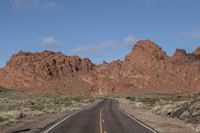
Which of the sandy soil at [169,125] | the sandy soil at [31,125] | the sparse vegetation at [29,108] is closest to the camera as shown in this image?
the sandy soil at [169,125]

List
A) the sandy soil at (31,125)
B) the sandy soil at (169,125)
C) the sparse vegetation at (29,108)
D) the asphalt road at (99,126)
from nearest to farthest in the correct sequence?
the asphalt road at (99,126) < the sandy soil at (169,125) < the sandy soil at (31,125) < the sparse vegetation at (29,108)

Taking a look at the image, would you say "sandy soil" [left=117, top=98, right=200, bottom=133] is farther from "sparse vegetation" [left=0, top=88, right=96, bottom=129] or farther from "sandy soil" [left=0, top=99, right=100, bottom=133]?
"sparse vegetation" [left=0, top=88, right=96, bottom=129]

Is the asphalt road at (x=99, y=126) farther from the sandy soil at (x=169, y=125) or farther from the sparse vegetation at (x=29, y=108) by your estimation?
the sparse vegetation at (x=29, y=108)

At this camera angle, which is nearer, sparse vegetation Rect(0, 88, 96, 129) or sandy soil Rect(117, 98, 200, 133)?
sandy soil Rect(117, 98, 200, 133)

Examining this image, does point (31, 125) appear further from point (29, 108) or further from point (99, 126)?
point (29, 108)

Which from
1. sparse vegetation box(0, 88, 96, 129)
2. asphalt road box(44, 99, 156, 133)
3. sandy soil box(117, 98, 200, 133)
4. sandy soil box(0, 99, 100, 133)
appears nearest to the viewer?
asphalt road box(44, 99, 156, 133)

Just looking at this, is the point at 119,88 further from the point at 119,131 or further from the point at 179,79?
the point at 119,131

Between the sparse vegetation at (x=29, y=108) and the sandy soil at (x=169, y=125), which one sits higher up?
the sparse vegetation at (x=29, y=108)

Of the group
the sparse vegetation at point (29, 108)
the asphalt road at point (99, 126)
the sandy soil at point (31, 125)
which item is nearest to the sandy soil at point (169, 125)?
the asphalt road at point (99, 126)

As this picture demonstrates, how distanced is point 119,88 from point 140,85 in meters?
11.2

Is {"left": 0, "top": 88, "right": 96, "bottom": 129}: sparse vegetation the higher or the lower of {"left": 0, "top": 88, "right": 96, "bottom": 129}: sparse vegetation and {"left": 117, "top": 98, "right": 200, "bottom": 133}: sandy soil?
the higher

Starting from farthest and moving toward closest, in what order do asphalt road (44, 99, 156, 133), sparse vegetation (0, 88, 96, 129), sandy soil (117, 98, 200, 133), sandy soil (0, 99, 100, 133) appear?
sparse vegetation (0, 88, 96, 129)
sandy soil (0, 99, 100, 133)
sandy soil (117, 98, 200, 133)
asphalt road (44, 99, 156, 133)

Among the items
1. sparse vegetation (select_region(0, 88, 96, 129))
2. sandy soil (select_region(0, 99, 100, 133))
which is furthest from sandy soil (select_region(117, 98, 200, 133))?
sparse vegetation (select_region(0, 88, 96, 129))

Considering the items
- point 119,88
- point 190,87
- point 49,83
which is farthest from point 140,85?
point 49,83
